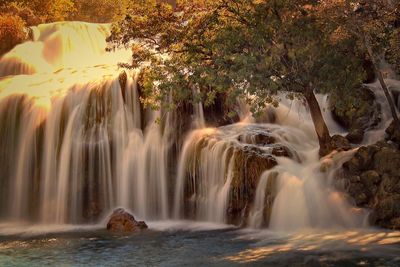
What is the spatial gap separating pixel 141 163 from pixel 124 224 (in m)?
3.38

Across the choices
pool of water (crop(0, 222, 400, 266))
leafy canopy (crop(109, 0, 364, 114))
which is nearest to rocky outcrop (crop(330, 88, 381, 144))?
leafy canopy (crop(109, 0, 364, 114))

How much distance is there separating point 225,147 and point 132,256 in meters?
6.22

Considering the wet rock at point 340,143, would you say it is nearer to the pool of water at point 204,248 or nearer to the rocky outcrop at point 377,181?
the rocky outcrop at point 377,181

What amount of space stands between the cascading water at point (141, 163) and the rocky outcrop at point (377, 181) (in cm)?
51

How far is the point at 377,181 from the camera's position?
15516 mm

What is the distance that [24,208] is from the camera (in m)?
20.3

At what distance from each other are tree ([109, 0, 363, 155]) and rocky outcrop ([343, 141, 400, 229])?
153 cm

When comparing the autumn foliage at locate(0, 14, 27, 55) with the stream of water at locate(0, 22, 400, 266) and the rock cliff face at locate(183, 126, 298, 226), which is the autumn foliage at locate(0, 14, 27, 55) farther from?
the rock cliff face at locate(183, 126, 298, 226)

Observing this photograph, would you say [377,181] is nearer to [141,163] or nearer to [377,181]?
[377,181]

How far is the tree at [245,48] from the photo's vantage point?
15203mm

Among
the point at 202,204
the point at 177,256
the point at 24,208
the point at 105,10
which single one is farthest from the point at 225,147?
the point at 105,10

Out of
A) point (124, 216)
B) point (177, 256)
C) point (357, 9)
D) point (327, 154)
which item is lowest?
point (177, 256)

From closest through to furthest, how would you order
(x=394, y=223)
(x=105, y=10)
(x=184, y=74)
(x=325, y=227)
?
1. (x=394, y=223)
2. (x=325, y=227)
3. (x=184, y=74)
4. (x=105, y=10)

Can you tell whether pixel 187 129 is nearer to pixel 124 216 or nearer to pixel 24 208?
pixel 124 216
